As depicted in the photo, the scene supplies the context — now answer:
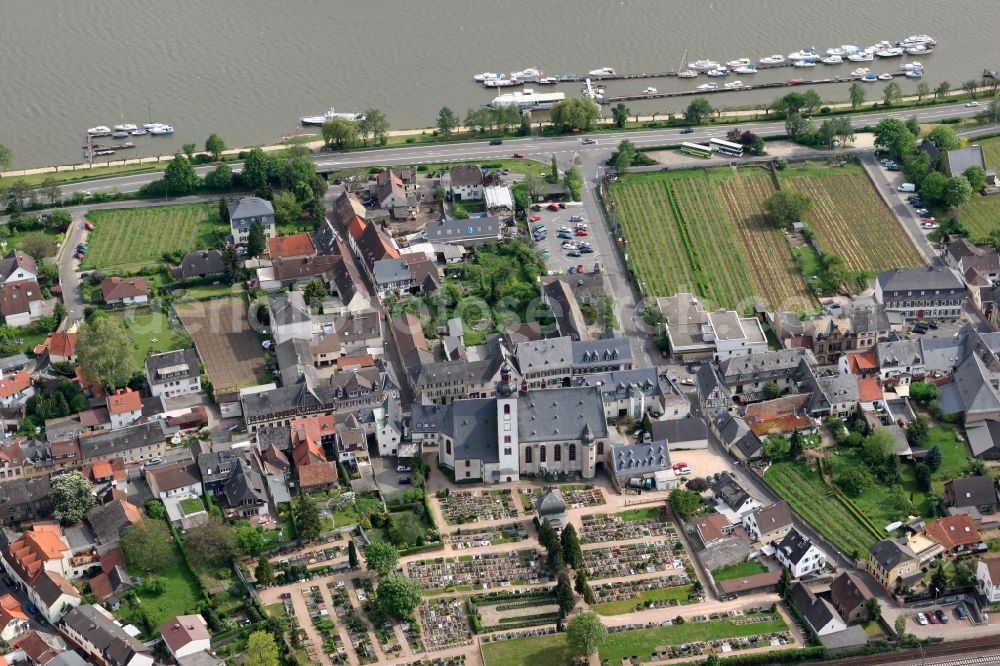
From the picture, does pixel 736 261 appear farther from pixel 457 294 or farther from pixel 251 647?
pixel 251 647

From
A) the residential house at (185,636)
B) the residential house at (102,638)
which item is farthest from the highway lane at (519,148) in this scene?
the residential house at (185,636)

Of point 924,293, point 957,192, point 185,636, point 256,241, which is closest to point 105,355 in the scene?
point 256,241

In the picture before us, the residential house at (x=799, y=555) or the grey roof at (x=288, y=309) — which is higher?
the grey roof at (x=288, y=309)

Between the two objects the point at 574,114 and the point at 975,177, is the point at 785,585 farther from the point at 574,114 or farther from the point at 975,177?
the point at 574,114

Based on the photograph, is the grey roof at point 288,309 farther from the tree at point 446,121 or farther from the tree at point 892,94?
the tree at point 892,94

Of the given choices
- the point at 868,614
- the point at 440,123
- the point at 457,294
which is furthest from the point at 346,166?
the point at 868,614

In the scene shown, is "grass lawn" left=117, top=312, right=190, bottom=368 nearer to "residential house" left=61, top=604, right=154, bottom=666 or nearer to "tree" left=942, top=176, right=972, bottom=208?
"residential house" left=61, top=604, right=154, bottom=666
